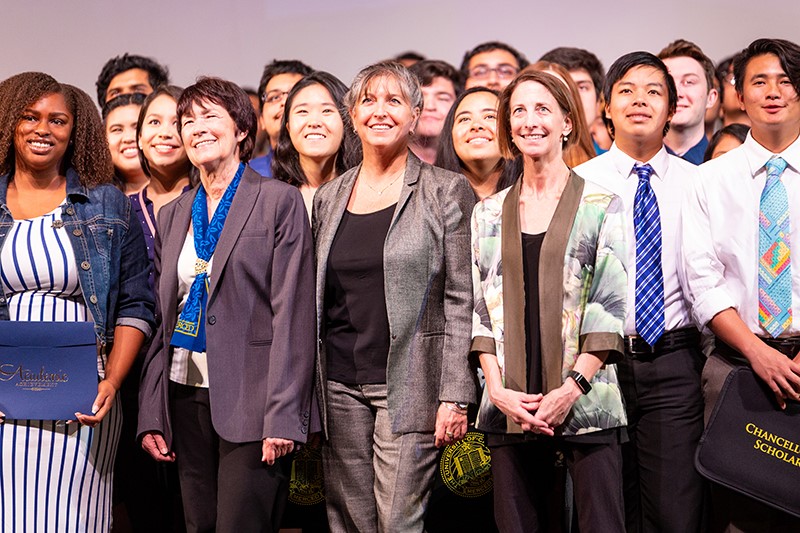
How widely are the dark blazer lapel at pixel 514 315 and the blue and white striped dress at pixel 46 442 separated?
133 cm

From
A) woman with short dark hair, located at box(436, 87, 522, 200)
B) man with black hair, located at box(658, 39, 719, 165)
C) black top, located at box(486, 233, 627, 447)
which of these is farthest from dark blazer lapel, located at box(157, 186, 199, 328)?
man with black hair, located at box(658, 39, 719, 165)

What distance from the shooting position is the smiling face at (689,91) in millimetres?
4297

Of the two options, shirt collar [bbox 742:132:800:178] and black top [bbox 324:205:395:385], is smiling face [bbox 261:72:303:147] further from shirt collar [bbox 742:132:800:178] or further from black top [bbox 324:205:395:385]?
shirt collar [bbox 742:132:800:178]

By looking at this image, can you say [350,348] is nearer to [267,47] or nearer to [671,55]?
[671,55]

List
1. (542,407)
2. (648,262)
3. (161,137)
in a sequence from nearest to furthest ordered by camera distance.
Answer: (542,407), (648,262), (161,137)

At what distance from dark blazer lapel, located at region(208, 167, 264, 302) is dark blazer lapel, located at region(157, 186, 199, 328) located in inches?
6.6

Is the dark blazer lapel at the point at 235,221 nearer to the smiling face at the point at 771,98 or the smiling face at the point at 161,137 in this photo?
the smiling face at the point at 161,137

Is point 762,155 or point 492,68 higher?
point 492,68

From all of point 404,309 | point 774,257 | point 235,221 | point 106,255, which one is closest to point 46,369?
point 106,255

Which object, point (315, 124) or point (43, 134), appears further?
point (315, 124)

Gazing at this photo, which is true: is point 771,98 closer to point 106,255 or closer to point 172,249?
point 172,249

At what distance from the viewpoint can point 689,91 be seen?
4.36m

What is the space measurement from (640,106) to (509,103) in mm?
562

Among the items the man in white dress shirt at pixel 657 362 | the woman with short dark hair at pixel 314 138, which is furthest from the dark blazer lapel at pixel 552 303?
the woman with short dark hair at pixel 314 138
